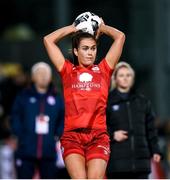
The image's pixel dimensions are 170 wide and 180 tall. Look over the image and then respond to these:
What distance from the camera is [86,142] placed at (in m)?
9.48

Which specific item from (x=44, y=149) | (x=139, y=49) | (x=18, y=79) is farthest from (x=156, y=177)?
(x=139, y=49)

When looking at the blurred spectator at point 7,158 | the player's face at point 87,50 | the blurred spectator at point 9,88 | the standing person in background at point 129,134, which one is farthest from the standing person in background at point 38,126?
the blurred spectator at point 9,88

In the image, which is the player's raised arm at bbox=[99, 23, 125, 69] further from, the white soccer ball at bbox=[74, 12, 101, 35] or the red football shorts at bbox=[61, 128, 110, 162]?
the red football shorts at bbox=[61, 128, 110, 162]

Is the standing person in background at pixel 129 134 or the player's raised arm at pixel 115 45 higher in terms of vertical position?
the player's raised arm at pixel 115 45

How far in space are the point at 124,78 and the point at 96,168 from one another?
2.46 meters

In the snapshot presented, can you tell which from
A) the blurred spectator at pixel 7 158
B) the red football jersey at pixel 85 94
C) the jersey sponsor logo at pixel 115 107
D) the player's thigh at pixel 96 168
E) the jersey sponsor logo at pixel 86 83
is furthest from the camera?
the blurred spectator at pixel 7 158

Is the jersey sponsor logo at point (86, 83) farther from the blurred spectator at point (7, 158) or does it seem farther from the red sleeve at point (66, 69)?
the blurred spectator at point (7, 158)

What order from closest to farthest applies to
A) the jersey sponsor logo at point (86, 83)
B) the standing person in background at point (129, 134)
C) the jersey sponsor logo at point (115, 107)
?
the jersey sponsor logo at point (86, 83)
the standing person in background at point (129, 134)
the jersey sponsor logo at point (115, 107)

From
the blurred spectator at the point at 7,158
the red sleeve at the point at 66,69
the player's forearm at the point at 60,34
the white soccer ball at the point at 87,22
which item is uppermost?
the white soccer ball at the point at 87,22

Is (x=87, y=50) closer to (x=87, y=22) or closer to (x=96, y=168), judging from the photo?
(x=87, y=22)

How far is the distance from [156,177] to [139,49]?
8447mm

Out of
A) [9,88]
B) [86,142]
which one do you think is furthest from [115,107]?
[9,88]

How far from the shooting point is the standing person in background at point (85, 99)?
934 cm

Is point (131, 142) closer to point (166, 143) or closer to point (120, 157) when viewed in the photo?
point (120, 157)
